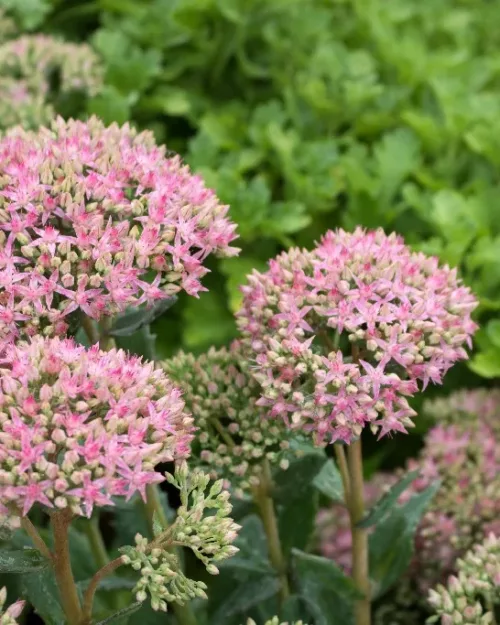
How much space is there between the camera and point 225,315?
5.00ft

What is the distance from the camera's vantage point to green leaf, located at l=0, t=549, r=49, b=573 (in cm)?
79

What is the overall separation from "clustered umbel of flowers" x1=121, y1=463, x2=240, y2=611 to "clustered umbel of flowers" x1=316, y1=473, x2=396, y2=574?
592mm

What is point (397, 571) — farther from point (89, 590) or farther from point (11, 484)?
point (11, 484)

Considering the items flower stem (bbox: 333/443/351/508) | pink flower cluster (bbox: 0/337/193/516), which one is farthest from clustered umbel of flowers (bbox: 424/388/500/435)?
pink flower cluster (bbox: 0/337/193/516)

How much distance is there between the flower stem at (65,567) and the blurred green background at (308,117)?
0.62 meters

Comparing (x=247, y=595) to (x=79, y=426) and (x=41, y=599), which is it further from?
(x=79, y=426)

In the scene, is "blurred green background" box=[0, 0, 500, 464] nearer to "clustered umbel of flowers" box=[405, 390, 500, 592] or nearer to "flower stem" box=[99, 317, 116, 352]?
"clustered umbel of flowers" box=[405, 390, 500, 592]

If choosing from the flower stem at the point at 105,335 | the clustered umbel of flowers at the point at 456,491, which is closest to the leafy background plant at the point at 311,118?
the clustered umbel of flowers at the point at 456,491

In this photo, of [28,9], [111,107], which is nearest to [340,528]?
[111,107]

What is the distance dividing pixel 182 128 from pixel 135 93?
9.5 inches

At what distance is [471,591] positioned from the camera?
96cm

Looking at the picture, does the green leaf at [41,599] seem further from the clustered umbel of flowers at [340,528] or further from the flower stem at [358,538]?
the clustered umbel of flowers at [340,528]

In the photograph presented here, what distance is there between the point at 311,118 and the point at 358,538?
0.94 meters

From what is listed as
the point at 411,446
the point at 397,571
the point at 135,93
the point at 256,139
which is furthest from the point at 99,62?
the point at 397,571
